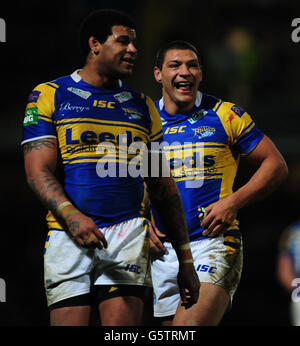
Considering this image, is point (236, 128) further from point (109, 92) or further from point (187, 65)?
point (109, 92)

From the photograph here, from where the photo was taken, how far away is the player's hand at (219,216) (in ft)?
17.6

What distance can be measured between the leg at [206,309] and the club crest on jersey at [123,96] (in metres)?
1.61

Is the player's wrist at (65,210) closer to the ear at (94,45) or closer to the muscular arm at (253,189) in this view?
the ear at (94,45)

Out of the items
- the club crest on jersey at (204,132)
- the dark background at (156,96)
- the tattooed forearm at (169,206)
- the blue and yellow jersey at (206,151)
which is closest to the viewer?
the tattooed forearm at (169,206)

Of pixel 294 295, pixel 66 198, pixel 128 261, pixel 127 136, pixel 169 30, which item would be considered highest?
pixel 169 30

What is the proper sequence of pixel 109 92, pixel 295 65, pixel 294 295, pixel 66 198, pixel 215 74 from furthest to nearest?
pixel 295 65 < pixel 215 74 < pixel 294 295 < pixel 109 92 < pixel 66 198

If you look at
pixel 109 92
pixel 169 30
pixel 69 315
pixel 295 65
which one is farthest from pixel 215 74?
pixel 69 315

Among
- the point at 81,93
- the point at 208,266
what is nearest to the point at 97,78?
the point at 81,93

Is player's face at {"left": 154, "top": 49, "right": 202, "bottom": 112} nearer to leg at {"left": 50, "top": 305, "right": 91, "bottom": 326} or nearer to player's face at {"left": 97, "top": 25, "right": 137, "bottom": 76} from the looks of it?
player's face at {"left": 97, "top": 25, "right": 137, "bottom": 76}

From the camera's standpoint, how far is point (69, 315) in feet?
14.0

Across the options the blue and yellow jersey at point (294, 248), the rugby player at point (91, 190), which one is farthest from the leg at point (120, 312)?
the blue and yellow jersey at point (294, 248)

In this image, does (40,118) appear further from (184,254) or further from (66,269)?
(184,254)

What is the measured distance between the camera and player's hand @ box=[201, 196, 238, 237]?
5359mm

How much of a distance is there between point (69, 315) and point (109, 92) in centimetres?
145
